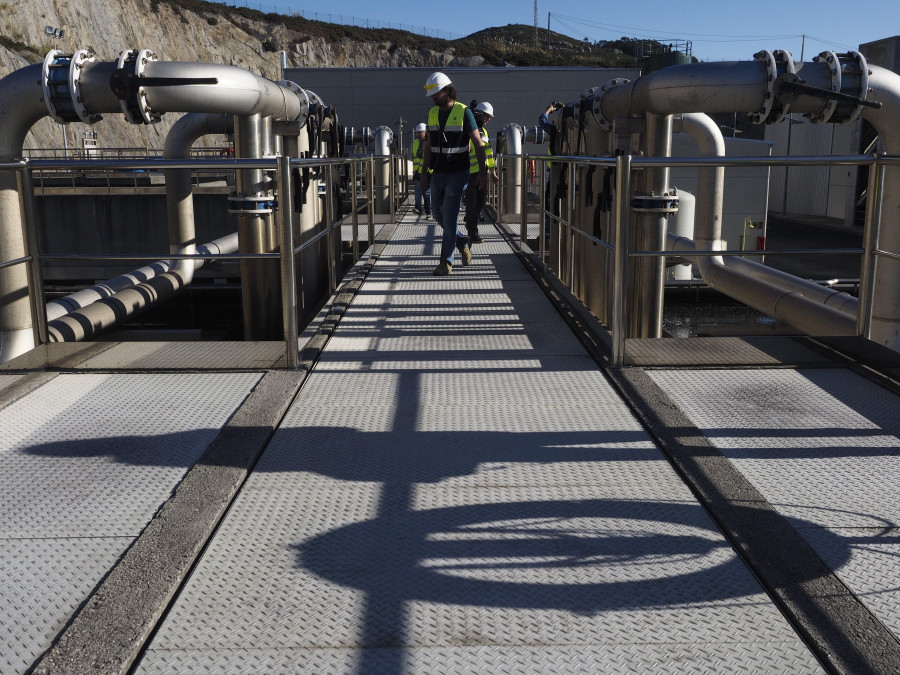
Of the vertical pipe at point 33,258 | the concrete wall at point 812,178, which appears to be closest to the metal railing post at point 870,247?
the vertical pipe at point 33,258

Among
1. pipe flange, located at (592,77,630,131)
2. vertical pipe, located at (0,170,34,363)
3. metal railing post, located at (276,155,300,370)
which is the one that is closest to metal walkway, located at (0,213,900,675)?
metal railing post, located at (276,155,300,370)

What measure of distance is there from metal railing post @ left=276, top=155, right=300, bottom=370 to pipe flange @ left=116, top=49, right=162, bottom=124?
200 centimetres

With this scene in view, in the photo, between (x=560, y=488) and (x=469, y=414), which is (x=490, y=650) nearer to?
(x=560, y=488)

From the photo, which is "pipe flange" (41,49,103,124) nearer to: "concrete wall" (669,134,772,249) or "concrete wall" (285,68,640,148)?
"concrete wall" (669,134,772,249)

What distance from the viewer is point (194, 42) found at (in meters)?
59.9

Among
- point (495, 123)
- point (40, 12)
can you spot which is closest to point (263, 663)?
point (495, 123)

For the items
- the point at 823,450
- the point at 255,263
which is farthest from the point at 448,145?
the point at 823,450

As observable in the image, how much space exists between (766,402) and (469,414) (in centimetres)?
130

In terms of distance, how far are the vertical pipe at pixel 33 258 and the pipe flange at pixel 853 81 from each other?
486cm

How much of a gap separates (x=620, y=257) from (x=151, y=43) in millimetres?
56632

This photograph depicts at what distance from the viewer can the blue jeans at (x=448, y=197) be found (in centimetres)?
736

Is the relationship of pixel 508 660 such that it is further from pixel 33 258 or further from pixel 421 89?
pixel 421 89

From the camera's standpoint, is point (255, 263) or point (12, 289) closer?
point (12, 289)

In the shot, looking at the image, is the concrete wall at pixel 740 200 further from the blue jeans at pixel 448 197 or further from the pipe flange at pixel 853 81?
the pipe flange at pixel 853 81
